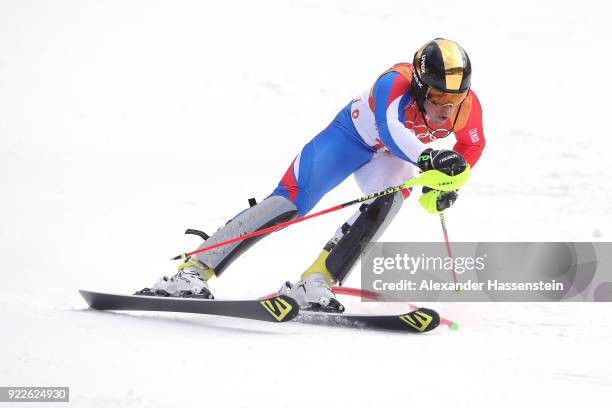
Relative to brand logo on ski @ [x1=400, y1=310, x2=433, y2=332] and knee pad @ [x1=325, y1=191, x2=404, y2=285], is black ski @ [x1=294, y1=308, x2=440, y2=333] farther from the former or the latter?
knee pad @ [x1=325, y1=191, x2=404, y2=285]

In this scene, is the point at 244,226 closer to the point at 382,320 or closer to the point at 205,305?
the point at 205,305

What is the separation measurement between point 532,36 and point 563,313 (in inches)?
412

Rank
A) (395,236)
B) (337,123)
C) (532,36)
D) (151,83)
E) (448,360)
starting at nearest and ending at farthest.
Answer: (448,360), (337,123), (395,236), (151,83), (532,36)

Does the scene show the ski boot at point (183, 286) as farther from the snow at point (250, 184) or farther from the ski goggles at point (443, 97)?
the ski goggles at point (443, 97)

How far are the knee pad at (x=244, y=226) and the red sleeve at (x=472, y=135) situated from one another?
101 cm

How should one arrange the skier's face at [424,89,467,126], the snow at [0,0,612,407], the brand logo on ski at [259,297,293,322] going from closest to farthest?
the snow at [0,0,612,407] < the brand logo on ski at [259,297,293,322] < the skier's face at [424,89,467,126]

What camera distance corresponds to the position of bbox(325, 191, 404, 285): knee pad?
4.43m

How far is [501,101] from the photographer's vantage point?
11.5 metres

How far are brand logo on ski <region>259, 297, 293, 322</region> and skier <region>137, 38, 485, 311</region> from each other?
14.3 inches

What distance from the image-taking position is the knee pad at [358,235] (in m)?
4.43

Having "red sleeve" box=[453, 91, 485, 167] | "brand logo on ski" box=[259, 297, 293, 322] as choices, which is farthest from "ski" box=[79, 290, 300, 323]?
"red sleeve" box=[453, 91, 485, 167]

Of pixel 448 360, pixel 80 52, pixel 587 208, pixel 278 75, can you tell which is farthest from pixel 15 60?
pixel 448 360

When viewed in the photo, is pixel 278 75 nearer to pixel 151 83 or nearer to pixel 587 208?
pixel 151 83

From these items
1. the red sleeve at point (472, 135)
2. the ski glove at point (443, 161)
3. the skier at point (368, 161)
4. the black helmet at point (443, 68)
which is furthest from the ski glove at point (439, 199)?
the black helmet at point (443, 68)
